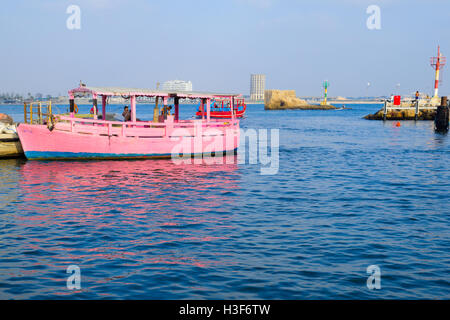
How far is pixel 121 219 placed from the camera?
445 inches

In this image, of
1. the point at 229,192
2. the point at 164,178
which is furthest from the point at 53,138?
the point at 229,192

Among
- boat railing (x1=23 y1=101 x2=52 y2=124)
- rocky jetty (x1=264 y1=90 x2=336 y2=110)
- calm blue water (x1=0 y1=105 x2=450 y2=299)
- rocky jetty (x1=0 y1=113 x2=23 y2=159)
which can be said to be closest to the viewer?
calm blue water (x1=0 y1=105 x2=450 y2=299)

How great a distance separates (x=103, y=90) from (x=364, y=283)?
17391mm

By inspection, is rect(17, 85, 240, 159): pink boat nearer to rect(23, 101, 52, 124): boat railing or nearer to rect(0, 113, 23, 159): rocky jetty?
rect(23, 101, 52, 124): boat railing

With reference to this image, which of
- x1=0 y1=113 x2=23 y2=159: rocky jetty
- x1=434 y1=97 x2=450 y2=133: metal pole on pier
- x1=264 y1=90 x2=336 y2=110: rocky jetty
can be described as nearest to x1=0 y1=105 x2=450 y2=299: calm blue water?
x1=0 y1=113 x2=23 y2=159: rocky jetty

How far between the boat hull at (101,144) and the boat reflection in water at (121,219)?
1.73 meters

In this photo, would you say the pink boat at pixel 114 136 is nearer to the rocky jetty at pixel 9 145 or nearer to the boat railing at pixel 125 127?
the boat railing at pixel 125 127

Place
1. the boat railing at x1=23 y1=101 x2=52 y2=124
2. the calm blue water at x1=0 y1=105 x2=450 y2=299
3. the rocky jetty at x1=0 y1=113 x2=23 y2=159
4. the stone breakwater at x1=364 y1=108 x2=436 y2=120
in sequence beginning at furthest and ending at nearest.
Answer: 1. the stone breakwater at x1=364 y1=108 x2=436 y2=120
2. the rocky jetty at x1=0 y1=113 x2=23 y2=159
3. the boat railing at x1=23 y1=101 x2=52 y2=124
4. the calm blue water at x1=0 y1=105 x2=450 y2=299

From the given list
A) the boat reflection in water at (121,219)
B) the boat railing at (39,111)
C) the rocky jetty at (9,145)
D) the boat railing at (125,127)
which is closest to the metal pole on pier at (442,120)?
the boat railing at (125,127)

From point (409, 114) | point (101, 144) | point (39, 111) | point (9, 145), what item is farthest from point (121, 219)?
point (409, 114)

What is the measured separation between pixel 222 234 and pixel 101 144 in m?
12.8

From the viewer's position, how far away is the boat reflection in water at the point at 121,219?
27.3 feet

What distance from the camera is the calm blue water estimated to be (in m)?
7.31
